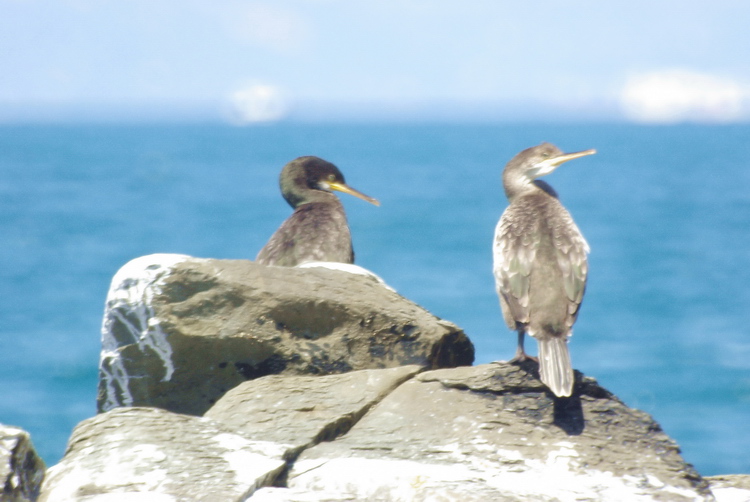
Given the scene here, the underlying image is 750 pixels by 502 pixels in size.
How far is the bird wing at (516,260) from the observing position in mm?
5492

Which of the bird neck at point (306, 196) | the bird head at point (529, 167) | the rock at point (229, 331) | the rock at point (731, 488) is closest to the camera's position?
the rock at point (731, 488)

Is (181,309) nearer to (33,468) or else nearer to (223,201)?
(33,468)

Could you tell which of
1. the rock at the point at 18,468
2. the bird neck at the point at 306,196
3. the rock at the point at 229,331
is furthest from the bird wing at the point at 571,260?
the bird neck at the point at 306,196

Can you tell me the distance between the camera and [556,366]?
5020 mm

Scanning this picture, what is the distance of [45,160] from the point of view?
9069 cm

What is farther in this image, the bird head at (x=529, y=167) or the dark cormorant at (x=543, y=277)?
the bird head at (x=529, y=167)

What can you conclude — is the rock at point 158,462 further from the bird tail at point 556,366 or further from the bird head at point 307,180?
the bird head at point 307,180

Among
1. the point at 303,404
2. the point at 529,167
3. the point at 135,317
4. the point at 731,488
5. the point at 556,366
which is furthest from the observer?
the point at 529,167

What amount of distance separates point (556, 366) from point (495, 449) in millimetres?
541

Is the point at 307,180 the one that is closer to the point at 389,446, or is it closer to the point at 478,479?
the point at 389,446

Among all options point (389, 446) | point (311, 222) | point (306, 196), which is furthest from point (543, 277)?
point (306, 196)

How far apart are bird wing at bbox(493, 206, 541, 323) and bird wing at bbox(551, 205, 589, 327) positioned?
0.13 m

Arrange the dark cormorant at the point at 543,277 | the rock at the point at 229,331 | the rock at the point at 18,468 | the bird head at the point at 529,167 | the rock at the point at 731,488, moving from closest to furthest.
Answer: the rock at the point at 18,468 < the dark cormorant at the point at 543,277 < the rock at the point at 731,488 < the rock at the point at 229,331 < the bird head at the point at 529,167

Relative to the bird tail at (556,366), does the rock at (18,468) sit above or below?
below
